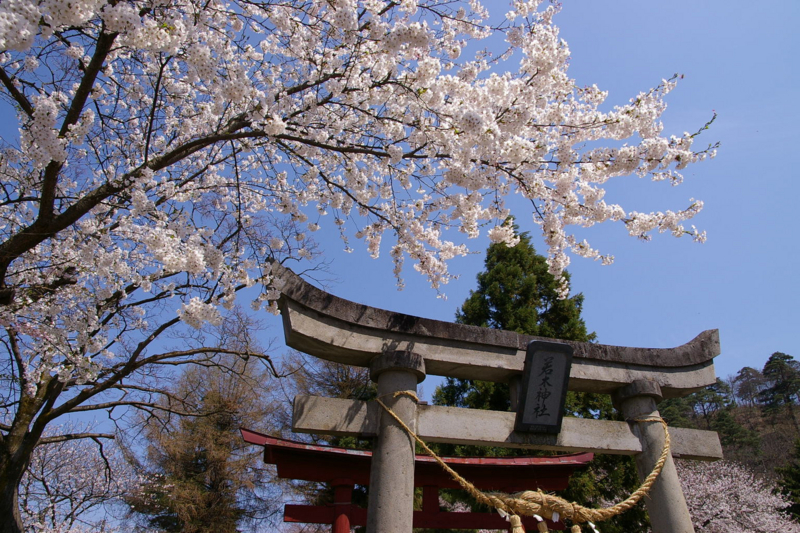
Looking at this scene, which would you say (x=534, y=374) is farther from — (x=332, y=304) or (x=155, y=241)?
(x=155, y=241)

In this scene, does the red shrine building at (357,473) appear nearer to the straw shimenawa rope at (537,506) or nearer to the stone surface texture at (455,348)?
the stone surface texture at (455,348)

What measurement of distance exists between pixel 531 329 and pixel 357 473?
7.22 meters

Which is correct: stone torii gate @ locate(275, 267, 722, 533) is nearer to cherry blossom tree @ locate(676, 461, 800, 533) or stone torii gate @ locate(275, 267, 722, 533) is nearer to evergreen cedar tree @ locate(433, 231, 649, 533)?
evergreen cedar tree @ locate(433, 231, 649, 533)

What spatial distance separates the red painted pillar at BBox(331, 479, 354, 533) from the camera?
6826mm

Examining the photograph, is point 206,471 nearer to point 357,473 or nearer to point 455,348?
point 357,473

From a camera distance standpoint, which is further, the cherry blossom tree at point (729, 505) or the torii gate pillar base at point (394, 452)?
the cherry blossom tree at point (729, 505)

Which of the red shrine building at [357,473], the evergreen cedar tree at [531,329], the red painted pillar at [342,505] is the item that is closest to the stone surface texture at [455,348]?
the red shrine building at [357,473]

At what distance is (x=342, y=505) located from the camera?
701 cm

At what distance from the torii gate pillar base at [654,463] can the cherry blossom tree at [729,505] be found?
11282 mm

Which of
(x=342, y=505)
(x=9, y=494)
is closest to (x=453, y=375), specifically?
(x=342, y=505)

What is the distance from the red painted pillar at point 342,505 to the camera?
6.83 m

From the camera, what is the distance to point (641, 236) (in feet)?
18.0

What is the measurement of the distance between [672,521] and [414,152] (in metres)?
4.19

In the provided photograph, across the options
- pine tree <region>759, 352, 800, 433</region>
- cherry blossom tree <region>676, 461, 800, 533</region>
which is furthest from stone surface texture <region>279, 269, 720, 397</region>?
pine tree <region>759, 352, 800, 433</region>
